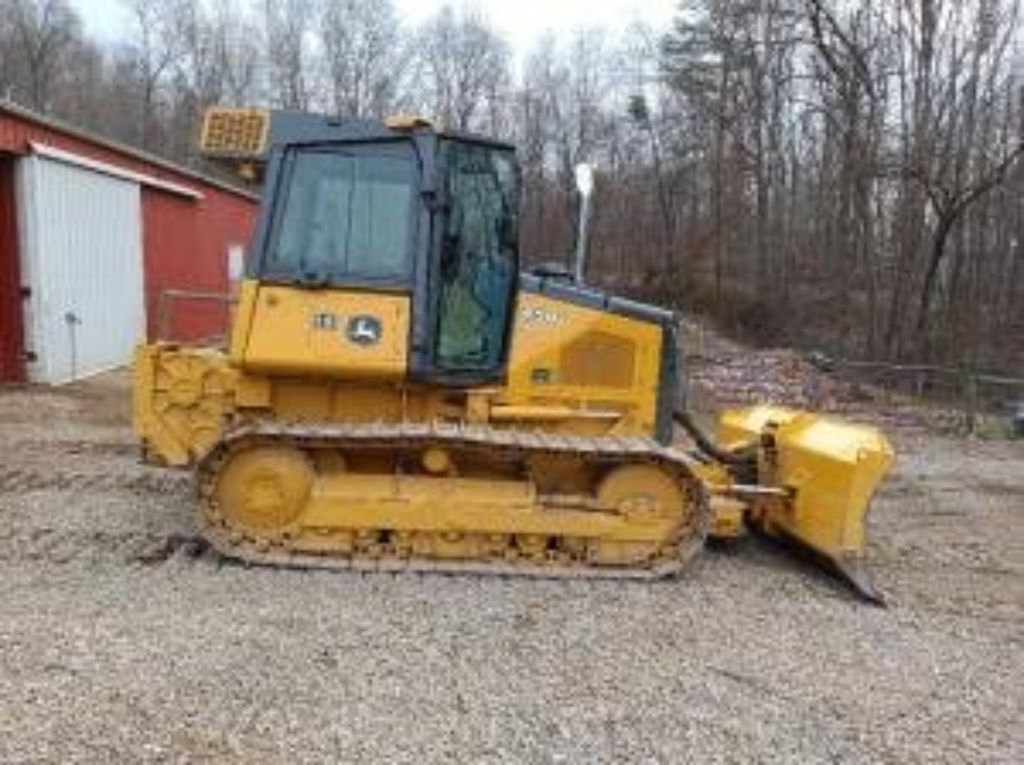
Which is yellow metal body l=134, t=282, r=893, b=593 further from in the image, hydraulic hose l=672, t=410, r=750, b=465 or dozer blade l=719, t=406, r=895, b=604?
hydraulic hose l=672, t=410, r=750, b=465

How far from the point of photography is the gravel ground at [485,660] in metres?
5.06

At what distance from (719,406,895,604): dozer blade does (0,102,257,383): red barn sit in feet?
27.0

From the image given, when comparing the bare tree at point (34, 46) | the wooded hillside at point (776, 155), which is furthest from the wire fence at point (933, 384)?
the bare tree at point (34, 46)

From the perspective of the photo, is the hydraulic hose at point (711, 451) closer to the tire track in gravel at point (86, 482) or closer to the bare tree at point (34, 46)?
the tire track in gravel at point (86, 482)

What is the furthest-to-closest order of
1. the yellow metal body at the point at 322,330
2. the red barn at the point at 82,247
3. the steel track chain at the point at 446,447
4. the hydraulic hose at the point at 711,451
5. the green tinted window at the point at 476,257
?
the red barn at the point at 82,247 → the hydraulic hose at the point at 711,451 → the green tinted window at the point at 476,257 → the yellow metal body at the point at 322,330 → the steel track chain at the point at 446,447

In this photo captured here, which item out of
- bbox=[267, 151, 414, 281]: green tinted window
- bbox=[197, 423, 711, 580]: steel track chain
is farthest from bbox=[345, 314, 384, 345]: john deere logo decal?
bbox=[197, 423, 711, 580]: steel track chain

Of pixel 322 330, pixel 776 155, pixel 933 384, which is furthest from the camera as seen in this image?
pixel 776 155

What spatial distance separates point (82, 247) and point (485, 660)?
13.3 metres

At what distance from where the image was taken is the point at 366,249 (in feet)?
24.9

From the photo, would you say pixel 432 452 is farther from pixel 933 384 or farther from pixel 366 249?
pixel 933 384

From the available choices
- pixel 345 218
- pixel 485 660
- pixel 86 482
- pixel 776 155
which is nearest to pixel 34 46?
pixel 776 155

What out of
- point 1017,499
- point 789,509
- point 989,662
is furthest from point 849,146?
point 989,662

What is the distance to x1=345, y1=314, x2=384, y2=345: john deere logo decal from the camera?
7.55m

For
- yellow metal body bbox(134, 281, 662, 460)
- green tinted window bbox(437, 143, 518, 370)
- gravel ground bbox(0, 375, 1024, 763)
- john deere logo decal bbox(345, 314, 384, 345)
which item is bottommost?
gravel ground bbox(0, 375, 1024, 763)
